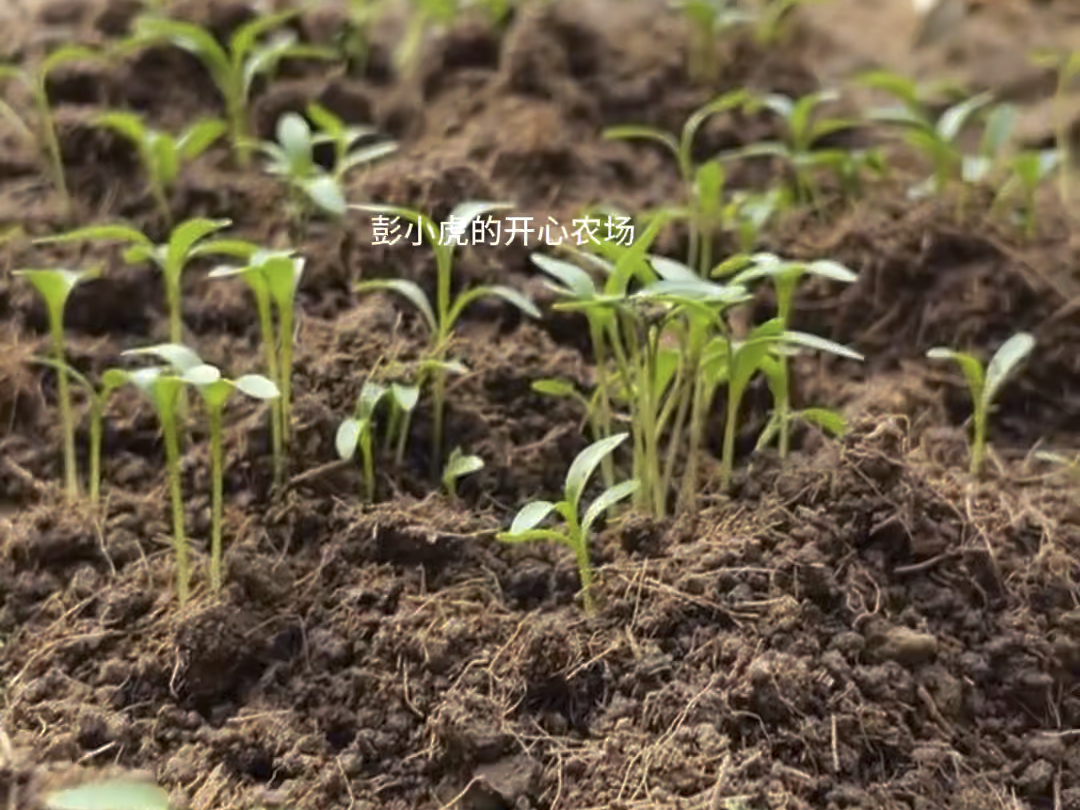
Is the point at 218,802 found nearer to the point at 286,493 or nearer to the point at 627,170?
the point at 286,493

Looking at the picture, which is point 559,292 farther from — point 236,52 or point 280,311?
point 236,52

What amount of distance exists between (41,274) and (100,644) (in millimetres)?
326

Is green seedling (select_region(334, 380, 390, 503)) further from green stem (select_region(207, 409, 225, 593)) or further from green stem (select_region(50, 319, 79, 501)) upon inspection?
green stem (select_region(50, 319, 79, 501))

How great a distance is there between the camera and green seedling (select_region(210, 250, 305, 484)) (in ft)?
3.65

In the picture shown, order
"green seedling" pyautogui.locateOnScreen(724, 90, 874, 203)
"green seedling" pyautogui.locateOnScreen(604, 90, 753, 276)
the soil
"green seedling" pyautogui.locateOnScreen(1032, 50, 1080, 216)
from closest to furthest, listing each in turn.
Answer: the soil, "green seedling" pyautogui.locateOnScreen(604, 90, 753, 276), "green seedling" pyautogui.locateOnScreen(724, 90, 874, 203), "green seedling" pyautogui.locateOnScreen(1032, 50, 1080, 216)

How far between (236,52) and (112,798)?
1.02m

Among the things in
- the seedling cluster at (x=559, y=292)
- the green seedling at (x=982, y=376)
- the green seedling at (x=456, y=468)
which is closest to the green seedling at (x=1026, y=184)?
the seedling cluster at (x=559, y=292)

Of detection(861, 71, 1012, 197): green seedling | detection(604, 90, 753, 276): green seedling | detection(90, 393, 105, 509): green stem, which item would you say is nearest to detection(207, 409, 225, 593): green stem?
detection(90, 393, 105, 509): green stem

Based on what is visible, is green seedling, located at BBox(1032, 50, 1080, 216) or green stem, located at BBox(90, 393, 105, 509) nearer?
green stem, located at BBox(90, 393, 105, 509)

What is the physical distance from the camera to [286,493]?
1.16m

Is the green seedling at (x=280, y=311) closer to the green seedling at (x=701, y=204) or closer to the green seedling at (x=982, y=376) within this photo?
the green seedling at (x=701, y=204)

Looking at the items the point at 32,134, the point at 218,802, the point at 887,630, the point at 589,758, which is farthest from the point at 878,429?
the point at 32,134

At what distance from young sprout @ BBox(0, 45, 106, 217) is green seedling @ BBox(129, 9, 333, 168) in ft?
0.27

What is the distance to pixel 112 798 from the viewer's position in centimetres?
80
